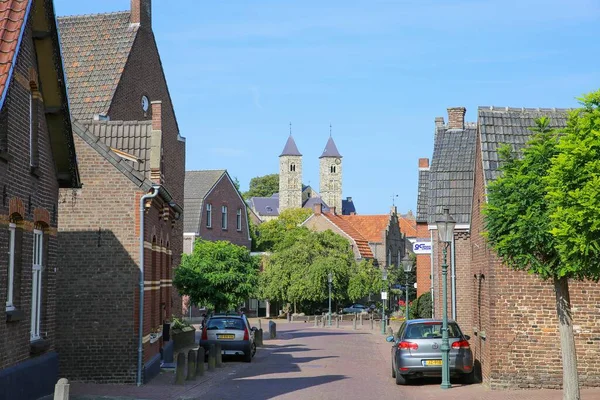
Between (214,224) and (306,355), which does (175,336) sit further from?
(214,224)

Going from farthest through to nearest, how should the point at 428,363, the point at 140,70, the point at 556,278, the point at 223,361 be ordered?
the point at 140,70 → the point at 223,361 → the point at 428,363 → the point at 556,278

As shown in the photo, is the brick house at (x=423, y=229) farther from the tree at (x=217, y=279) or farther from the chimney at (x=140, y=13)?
the chimney at (x=140, y=13)

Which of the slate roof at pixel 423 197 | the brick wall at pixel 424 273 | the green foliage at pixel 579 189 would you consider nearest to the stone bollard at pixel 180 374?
the green foliage at pixel 579 189

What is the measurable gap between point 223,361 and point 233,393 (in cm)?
936

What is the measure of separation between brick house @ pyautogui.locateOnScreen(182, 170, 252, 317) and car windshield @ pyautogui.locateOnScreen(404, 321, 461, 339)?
4261 cm

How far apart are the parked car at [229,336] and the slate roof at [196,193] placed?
37.2 meters

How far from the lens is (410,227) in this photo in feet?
419

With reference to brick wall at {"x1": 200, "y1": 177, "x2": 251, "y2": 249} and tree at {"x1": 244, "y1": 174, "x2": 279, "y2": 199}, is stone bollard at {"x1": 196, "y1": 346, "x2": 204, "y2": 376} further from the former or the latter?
tree at {"x1": 244, "y1": 174, "x2": 279, "y2": 199}

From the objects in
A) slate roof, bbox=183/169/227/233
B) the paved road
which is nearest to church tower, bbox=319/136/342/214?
slate roof, bbox=183/169/227/233

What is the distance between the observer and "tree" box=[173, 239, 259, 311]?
112ft

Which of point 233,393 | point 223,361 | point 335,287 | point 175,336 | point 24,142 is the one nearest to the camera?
point 24,142

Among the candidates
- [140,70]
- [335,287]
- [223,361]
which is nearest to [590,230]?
[223,361]

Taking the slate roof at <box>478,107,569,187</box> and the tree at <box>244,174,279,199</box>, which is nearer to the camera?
the slate roof at <box>478,107,569,187</box>

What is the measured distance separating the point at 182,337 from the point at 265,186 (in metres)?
150
